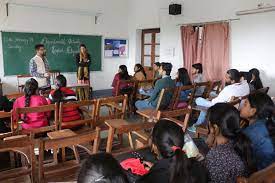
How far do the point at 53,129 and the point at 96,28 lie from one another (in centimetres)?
526

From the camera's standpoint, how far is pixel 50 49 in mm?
6969

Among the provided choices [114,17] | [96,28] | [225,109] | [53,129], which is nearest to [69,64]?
[96,28]

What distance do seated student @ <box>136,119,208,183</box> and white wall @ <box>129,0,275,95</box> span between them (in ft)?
13.5

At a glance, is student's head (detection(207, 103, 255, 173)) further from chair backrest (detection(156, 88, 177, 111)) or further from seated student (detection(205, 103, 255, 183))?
chair backrest (detection(156, 88, 177, 111))

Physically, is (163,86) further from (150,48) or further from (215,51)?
(150,48)

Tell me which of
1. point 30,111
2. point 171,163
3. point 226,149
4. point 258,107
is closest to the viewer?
point 171,163

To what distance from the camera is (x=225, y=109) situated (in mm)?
1758

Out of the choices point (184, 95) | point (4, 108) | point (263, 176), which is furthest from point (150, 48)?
point (263, 176)

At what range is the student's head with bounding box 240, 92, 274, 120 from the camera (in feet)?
6.57

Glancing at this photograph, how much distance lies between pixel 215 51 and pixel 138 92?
1.89m

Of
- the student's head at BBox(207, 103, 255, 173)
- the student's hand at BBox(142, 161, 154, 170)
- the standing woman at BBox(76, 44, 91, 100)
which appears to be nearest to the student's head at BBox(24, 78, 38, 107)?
the student's hand at BBox(142, 161, 154, 170)

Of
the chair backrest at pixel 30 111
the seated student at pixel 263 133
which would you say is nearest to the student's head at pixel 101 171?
the seated student at pixel 263 133

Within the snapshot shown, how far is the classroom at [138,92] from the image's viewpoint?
1516mm

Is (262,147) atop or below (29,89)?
below
